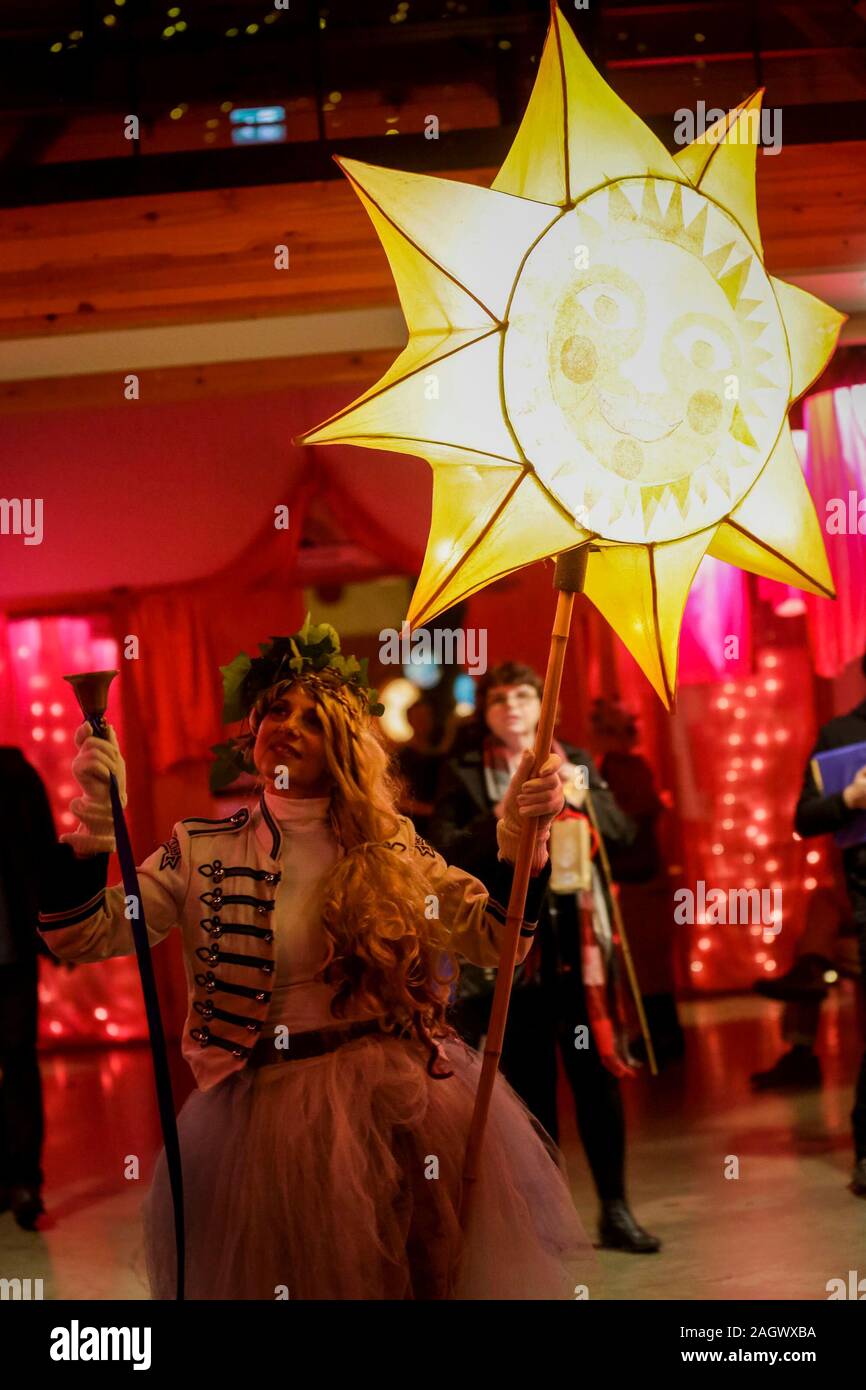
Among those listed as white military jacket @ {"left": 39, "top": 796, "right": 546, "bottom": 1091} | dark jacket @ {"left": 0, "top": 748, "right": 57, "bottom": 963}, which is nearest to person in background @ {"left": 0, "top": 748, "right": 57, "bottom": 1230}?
dark jacket @ {"left": 0, "top": 748, "right": 57, "bottom": 963}

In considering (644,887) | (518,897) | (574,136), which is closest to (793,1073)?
(644,887)

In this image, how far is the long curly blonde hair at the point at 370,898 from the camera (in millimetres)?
2332

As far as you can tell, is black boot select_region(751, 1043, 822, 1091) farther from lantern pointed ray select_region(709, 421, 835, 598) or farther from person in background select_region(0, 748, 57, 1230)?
lantern pointed ray select_region(709, 421, 835, 598)

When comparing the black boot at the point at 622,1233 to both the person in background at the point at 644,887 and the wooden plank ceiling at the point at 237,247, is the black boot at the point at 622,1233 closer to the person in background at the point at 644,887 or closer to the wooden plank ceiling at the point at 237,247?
the person in background at the point at 644,887

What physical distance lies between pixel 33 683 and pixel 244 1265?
14.5 ft

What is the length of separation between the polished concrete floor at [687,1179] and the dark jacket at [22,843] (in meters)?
0.87

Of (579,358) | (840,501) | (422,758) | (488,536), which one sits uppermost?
(579,358)

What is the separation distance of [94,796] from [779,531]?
1.24m

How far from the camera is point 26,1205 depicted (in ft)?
13.6

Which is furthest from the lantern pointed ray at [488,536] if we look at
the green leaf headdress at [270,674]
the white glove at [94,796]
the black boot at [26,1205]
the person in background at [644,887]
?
the person in background at [644,887]

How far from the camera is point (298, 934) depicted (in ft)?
7.78

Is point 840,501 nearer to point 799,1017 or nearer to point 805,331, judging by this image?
point 799,1017

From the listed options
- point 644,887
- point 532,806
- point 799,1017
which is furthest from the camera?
point 644,887
